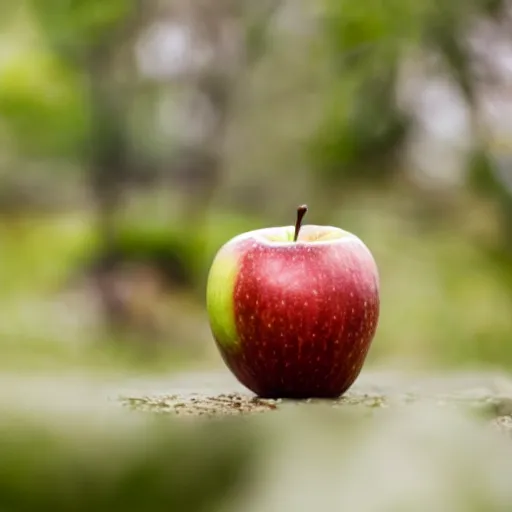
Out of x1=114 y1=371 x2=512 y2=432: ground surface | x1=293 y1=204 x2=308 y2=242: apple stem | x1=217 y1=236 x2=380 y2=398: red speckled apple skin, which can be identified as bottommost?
x1=114 y1=371 x2=512 y2=432: ground surface

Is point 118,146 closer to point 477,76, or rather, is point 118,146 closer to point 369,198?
point 369,198

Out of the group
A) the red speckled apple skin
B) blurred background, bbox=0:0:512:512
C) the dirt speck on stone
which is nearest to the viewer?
the dirt speck on stone

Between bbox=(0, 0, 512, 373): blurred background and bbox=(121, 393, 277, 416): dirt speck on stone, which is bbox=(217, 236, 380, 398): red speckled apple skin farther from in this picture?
bbox=(0, 0, 512, 373): blurred background

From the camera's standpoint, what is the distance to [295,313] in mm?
911

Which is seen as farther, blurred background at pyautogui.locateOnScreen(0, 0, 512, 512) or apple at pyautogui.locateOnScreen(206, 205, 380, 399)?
blurred background at pyautogui.locateOnScreen(0, 0, 512, 512)

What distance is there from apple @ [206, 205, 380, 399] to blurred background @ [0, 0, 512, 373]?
3103 mm

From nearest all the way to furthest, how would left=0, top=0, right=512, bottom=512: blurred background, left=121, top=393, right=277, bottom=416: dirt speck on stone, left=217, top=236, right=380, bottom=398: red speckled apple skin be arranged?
left=121, top=393, right=277, bottom=416: dirt speck on stone → left=217, top=236, right=380, bottom=398: red speckled apple skin → left=0, top=0, right=512, bottom=512: blurred background

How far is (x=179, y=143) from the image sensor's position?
665 centimetres

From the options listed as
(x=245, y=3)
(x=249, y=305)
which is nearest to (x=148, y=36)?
(x=245, y=3)

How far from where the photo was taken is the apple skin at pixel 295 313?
2.99ft

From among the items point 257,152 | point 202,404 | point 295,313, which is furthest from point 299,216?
point 257,152

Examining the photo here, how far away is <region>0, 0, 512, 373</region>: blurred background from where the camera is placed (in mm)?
4461

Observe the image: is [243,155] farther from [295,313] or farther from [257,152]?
[295,313]

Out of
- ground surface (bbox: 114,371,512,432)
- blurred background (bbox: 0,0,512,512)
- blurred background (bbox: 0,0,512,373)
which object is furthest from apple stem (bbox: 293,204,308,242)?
blurred background (bbox: 0,0,512,373)
